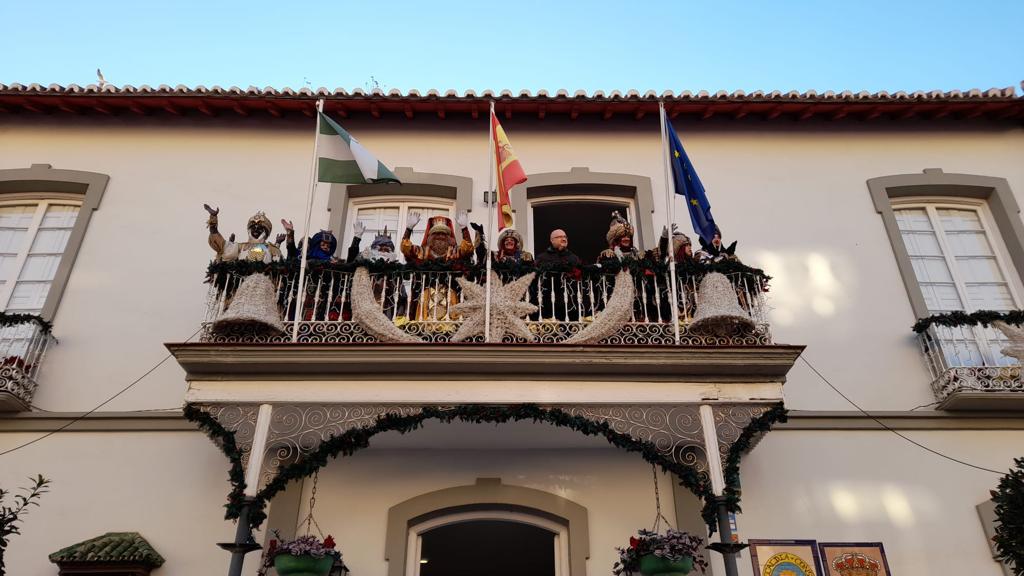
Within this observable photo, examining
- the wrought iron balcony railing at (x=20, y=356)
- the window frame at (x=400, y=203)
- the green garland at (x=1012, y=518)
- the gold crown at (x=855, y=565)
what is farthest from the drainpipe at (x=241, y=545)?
the green garland at (x=1012, y=518)

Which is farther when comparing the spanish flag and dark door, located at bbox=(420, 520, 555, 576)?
dark door, located at bbox=(420, 520, 555, 576)

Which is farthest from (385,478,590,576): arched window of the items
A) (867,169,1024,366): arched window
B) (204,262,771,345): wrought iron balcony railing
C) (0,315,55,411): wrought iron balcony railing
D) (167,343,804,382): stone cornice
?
(867,169,1024,366): arched window

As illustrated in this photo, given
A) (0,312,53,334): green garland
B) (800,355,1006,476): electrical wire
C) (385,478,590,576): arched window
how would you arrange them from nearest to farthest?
Answer: (385,478,590,576): arched window → (800,355,1006,476): electrical wire → (0,312,53,334): green garland

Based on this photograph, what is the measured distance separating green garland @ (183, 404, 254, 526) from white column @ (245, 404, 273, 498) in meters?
0.05

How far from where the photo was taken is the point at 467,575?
1217 centimetres

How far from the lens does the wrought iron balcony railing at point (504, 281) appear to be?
23.7ft

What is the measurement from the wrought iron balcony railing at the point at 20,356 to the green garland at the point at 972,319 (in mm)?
9843

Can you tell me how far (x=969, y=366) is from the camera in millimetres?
8398

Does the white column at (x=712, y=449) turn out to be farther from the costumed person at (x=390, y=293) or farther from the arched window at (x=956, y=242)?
the arched window at (x=956, y=242)

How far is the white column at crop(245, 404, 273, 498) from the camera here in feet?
21.2

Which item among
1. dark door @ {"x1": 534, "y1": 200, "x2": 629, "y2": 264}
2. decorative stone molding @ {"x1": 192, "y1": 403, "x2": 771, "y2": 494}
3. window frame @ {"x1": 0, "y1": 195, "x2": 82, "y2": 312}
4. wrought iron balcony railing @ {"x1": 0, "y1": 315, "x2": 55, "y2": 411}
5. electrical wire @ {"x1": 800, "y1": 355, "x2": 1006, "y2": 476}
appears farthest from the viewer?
dark door @ {"x1": 534, "y1": 200, "x2": 629, "y2": 264}

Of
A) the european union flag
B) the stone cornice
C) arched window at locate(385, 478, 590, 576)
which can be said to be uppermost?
the european union flag

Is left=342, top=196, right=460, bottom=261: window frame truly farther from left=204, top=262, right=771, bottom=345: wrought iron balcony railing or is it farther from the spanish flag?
left=204, top=262, right=771, bottom=345: wrought iron balcony railing

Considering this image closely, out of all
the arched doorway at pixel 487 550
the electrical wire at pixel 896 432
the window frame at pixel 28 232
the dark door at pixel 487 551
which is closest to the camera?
the electrical wire at pixel 896 432
